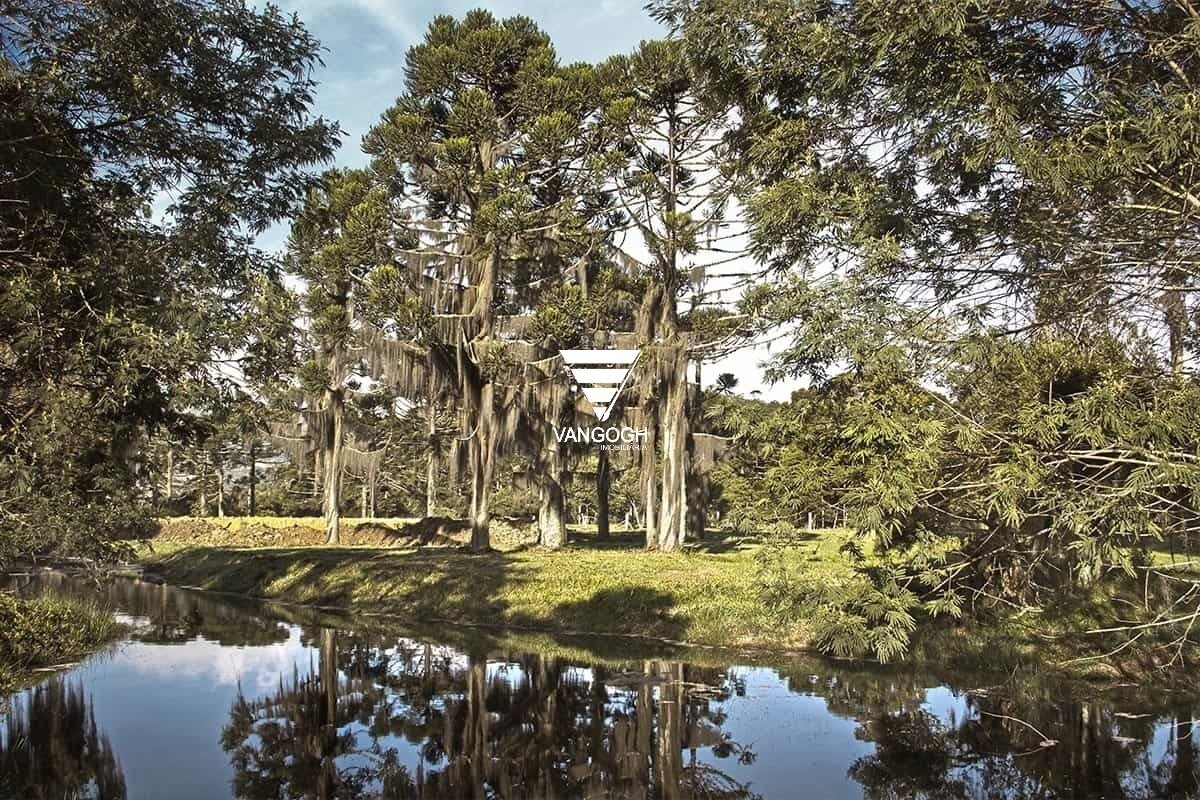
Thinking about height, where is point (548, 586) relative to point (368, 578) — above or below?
above

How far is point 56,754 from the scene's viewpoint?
822 centimetres

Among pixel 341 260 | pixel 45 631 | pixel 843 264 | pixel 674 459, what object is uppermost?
pixel 341 260

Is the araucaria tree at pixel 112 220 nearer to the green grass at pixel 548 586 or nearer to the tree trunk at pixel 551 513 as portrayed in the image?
the green grass at pixel 548 586

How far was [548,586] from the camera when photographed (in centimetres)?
1802

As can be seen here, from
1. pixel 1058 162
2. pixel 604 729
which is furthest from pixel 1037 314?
pixel 604 729

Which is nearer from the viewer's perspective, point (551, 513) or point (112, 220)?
point (112, 220)

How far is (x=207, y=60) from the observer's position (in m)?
8.86

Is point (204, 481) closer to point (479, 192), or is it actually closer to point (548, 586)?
point (479, 192)

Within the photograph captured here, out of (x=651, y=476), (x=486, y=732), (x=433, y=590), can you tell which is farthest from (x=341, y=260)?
(x=486, y=732)

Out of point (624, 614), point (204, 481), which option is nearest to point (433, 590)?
point (624, 614)

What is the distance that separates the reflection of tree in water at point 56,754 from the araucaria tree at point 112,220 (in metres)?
1.86

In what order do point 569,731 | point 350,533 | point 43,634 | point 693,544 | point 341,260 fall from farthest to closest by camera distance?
point 350,533 → point 693,544 → point 341,260 → point 43,634 → point 569,731

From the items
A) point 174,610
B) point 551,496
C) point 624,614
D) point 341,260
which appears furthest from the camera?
point 551,496

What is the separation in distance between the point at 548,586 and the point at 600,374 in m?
10.5
